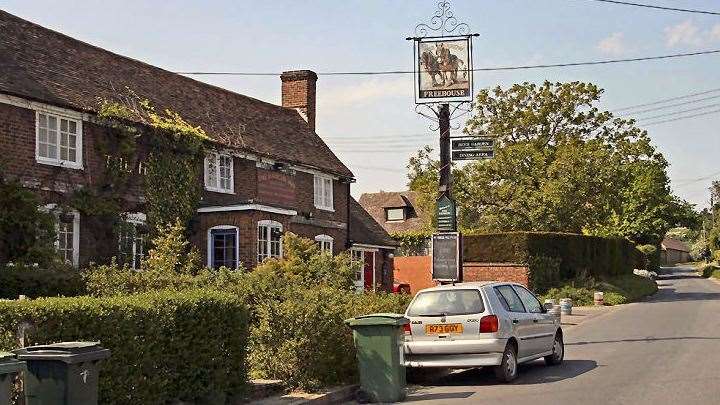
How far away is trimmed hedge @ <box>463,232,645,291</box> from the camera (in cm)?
3628

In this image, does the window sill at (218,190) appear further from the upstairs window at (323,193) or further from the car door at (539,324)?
the car door at (539,324)

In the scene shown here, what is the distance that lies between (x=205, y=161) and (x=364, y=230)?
38.0ft

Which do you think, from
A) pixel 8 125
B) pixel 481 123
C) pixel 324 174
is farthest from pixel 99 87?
pixel 481 123

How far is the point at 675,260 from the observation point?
15088cm

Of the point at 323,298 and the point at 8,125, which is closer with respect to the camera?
the point at 323,298

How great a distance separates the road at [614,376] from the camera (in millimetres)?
11328

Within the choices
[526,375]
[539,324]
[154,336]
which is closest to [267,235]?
[539,324]

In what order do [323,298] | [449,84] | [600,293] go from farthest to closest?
[600,293], [449,84], [323,298]

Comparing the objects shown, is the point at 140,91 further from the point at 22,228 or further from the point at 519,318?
the point at 519,318

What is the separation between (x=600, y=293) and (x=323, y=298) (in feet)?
83.0

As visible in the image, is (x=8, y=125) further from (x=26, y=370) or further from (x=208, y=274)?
(x=26, y=370)

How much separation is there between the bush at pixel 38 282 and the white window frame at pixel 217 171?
778cm

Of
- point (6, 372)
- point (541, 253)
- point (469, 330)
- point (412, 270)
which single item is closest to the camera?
point (6, 372)

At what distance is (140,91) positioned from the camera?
24484 millimetres
